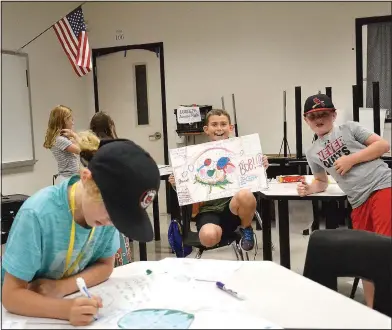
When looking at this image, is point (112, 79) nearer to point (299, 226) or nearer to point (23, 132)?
point (23, 132)

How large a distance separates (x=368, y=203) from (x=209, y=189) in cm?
112

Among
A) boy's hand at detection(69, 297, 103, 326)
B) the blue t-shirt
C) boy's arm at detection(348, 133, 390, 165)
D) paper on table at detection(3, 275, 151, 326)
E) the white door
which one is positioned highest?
the white door

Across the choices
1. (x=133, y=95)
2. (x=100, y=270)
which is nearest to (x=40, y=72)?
(x=133, y=95)

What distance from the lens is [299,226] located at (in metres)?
3.32

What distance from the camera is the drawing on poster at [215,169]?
9.37 ft

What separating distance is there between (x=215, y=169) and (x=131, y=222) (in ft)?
5.40

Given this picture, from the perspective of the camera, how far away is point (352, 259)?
1.62 meters

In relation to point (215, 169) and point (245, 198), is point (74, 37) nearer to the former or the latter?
point (215, 169)

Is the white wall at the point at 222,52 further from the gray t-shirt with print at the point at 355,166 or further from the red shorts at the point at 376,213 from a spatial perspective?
the red shorts at the point at 376,213

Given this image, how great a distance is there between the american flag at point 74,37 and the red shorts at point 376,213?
12.6ft

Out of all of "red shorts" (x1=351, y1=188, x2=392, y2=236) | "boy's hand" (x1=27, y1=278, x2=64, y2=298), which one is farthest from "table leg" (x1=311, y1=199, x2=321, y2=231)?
"boy's hand" (x1=27, y1=278, x2=64, y2=298)

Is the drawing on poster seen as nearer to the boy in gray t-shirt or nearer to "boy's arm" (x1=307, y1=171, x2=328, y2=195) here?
"boy's arm" (x1=307, y1=171, x2=328, y2=195)

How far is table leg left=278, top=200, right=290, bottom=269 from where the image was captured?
3.02 metres

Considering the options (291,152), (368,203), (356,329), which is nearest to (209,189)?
(368,203)
